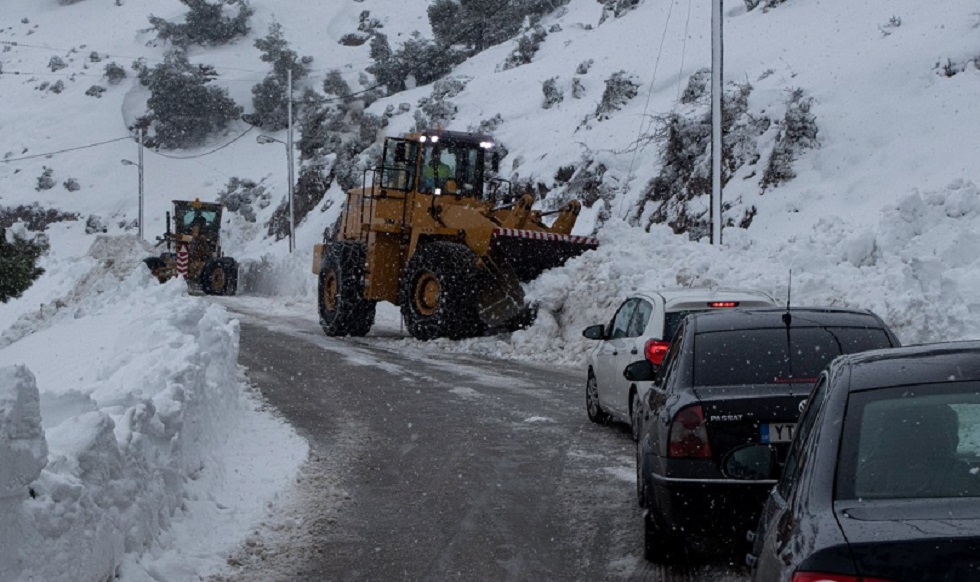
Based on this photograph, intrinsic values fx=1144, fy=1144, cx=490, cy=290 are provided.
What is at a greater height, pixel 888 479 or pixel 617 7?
pixel 617 7

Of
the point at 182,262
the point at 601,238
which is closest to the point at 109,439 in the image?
the point at 601,238

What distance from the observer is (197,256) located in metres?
39.4

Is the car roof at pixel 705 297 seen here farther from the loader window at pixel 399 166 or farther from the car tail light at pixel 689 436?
the loader window at pixel 399 166

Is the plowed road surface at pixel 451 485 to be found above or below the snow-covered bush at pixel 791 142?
below

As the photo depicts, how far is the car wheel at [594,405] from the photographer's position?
11547 millimetres

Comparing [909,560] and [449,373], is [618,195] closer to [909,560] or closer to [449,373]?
[449,373]

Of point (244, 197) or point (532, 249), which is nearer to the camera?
point (532, 249)

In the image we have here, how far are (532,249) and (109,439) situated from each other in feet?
45.7

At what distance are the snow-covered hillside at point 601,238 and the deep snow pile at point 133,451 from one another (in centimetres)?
2

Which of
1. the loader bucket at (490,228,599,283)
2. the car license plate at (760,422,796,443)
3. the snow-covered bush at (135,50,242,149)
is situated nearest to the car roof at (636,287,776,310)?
the car license plate at (760,422,796,443)

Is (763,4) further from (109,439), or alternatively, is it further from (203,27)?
(203,27)

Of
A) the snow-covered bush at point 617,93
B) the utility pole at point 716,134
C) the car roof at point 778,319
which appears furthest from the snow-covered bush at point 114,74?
the car roof at point 778,319

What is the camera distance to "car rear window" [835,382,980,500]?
10.3 feet

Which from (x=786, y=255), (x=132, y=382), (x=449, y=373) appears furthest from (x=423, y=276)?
(x=132, y=382)
